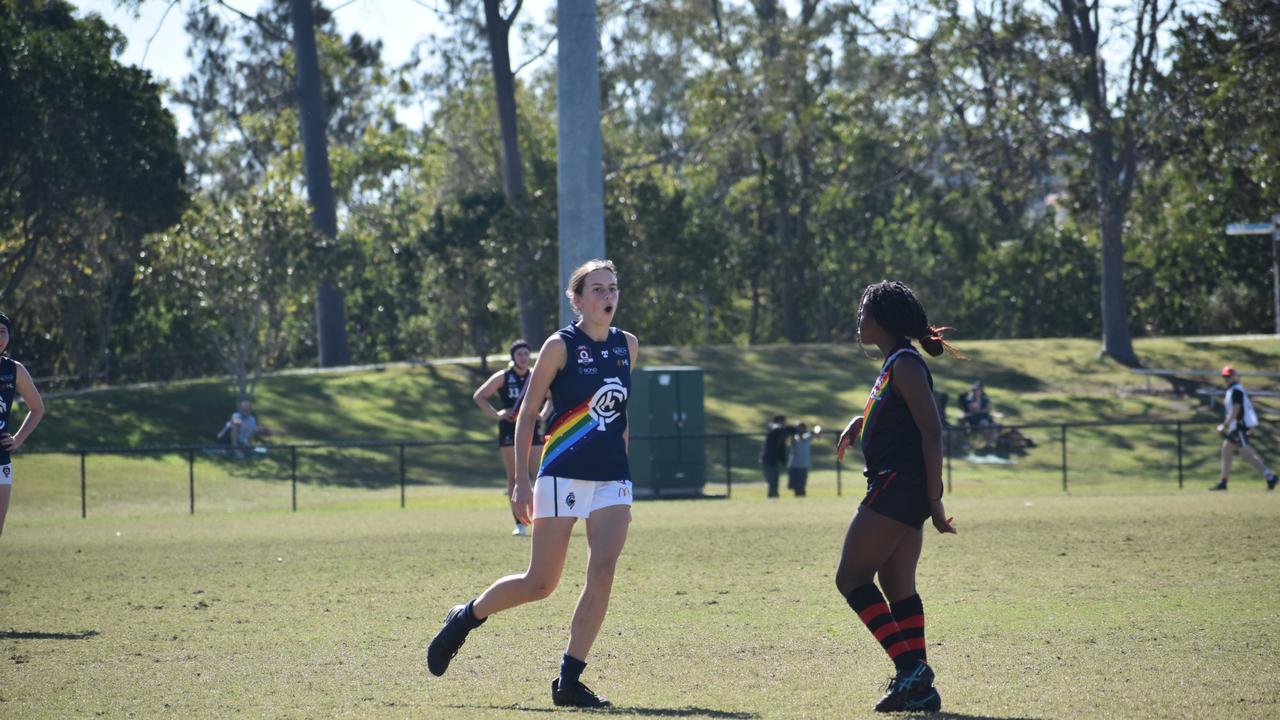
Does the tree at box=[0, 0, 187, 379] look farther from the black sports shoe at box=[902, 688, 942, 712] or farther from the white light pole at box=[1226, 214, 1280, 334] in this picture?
the black sports shoe at box=[902, 688, 942, 712]

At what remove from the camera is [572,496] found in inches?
283

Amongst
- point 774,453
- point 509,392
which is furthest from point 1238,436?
point 509,392

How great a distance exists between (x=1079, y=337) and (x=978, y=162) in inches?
493

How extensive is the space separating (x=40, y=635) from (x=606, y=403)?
5.06 m

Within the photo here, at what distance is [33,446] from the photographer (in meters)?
37.1

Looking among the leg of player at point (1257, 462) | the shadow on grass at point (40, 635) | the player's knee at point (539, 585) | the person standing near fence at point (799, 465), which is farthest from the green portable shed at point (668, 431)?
the player's knee at point (539, 585)

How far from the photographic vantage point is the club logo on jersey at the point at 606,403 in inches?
283

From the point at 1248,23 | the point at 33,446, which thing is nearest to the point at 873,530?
Answer: the point at 33,446

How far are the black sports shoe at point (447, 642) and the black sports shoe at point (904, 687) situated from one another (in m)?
2.12

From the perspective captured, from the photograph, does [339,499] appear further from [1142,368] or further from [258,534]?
[1142,368]

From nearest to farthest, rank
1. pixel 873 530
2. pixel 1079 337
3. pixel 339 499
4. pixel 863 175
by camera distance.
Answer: pixel 873 530, pixel 339 499, pixel 1079 337, pixel 863 175

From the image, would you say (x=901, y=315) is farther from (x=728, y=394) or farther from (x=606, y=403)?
(x=728, y=394)

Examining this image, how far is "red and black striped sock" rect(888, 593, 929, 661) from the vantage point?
275 inches

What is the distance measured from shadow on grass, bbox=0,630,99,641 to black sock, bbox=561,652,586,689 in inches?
165
